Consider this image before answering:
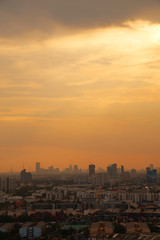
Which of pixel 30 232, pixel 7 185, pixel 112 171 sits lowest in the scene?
pixel 30 232

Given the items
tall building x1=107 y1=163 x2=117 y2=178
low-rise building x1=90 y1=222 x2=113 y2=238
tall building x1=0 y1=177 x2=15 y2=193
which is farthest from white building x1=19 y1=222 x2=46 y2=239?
tall building x1=107 y1=163 x2=117 y2=178

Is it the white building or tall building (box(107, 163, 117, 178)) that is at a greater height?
tall building (box(107, 163, 117, 178))

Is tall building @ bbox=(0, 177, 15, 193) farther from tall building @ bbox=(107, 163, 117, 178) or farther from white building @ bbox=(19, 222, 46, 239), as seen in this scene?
tall building @ bbox=(107, 163, 117, 178)

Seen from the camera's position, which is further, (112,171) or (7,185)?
(112,171)

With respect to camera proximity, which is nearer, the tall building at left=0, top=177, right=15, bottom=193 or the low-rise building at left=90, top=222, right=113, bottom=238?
the low-rise building at left=90, top=222, right=113, bottom=238

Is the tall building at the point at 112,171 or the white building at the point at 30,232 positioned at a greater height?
the tall building at the point at 112,171

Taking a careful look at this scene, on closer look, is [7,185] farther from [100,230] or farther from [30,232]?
[100,230]

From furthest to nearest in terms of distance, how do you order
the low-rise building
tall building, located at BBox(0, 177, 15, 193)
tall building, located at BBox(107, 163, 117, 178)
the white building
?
tall building, located at BBox(107, 163, 117, 178) → tall building, located at BBox(0, 177, 15, 193) → the white building → the low-rise building

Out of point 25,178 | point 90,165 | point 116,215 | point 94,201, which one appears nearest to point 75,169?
point 90,165

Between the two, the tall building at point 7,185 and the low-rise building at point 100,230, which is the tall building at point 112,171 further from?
the low-rise building at point 100,230

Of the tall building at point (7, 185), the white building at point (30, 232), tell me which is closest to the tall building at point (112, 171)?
the tall building at point (7, 185)

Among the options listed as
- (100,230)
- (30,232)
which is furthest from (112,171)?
(30,232)
